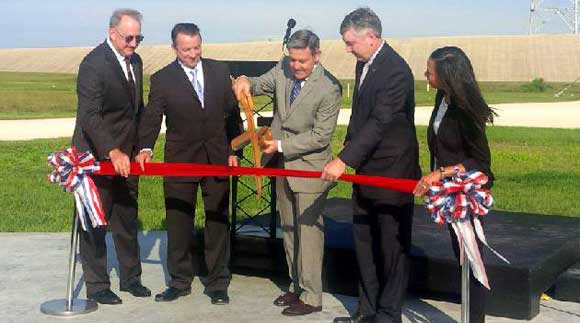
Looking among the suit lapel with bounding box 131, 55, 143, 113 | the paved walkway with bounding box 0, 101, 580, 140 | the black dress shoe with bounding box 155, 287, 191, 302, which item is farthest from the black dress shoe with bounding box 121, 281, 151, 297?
the paved walkway with bounding box 0, 101, 580, 140

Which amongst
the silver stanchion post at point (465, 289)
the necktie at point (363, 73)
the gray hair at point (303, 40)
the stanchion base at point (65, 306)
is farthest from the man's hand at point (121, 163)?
the silver stanchion post at point (465, 289)

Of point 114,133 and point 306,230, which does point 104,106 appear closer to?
point 114,133

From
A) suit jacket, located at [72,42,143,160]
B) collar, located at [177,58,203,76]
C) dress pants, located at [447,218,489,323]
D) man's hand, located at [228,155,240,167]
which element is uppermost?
collar, located at [177,58,203,76]

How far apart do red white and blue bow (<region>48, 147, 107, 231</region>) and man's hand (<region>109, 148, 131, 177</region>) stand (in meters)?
0.12

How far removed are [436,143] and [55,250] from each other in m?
4.38

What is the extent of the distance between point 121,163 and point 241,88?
905 mm

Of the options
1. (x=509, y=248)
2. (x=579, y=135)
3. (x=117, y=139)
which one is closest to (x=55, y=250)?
(x=117, y=139)

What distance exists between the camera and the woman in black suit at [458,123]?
189 inches

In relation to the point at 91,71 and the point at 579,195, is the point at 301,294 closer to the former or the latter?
the point at 91,71

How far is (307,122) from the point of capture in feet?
19.3

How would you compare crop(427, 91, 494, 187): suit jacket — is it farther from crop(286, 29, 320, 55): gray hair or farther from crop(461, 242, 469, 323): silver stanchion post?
crop(286, 29, 320, 55): gray hair

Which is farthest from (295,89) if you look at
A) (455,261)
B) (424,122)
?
(424,122)

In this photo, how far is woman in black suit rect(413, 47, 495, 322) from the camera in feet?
15.7

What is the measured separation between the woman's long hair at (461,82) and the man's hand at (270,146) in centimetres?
133
